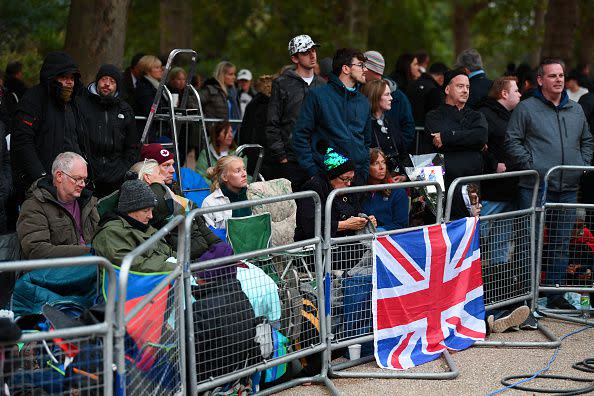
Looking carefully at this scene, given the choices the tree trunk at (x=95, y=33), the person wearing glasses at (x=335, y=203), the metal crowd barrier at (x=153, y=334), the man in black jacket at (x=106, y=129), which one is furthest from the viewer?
the tree trunk at (x=95, y=33)

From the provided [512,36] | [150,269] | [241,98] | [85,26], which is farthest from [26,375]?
[512,36]

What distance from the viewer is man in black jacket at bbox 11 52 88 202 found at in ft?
28.1

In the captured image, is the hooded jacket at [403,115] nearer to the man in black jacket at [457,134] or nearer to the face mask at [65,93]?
the man in black jacket at [457,134]

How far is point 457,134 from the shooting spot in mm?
10031

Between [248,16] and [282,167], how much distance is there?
19876mm

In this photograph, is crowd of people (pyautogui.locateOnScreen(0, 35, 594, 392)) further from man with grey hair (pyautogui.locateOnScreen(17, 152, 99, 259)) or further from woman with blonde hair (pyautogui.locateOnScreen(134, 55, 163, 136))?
woman with blonde hair (pyautogui.locateOnScreen(134, 55, 163, 136))

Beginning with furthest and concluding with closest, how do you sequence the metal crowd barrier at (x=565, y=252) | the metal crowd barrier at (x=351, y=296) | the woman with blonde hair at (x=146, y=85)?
the woman with blonde hair at (x=146, y=85) → the metal crowd barrier at (x=565, y=252) → the metal crowd barrier at (x=351, y=296)

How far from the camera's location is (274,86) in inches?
400

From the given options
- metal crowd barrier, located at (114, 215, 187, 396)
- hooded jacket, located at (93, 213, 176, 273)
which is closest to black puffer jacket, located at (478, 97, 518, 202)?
hooded jacket, located at (93, 213, 176, 273)

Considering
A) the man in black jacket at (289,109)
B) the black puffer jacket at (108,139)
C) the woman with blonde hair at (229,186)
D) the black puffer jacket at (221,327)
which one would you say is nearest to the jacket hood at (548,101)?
the man in black jacket at (289,109)

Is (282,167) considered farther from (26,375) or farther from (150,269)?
(26,375)

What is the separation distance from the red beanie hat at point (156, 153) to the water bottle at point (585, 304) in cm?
421

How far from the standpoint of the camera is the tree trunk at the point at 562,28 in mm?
18984

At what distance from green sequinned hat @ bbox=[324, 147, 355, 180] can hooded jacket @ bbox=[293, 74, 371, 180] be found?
402 mm
